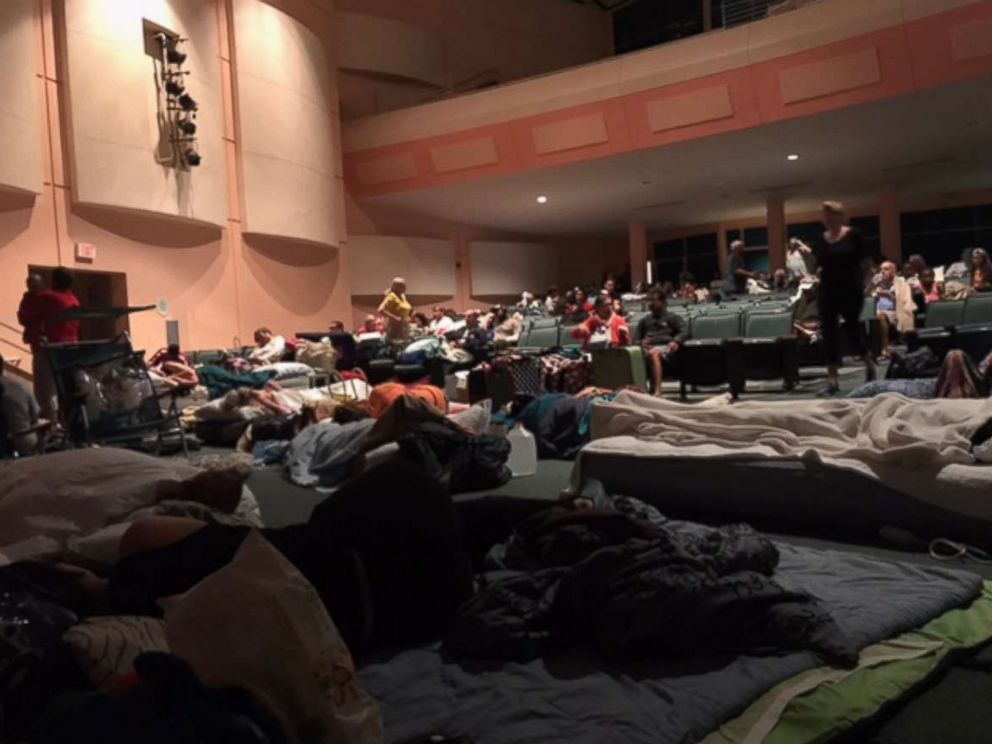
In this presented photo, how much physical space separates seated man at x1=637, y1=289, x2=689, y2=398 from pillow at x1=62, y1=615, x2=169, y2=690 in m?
7.04

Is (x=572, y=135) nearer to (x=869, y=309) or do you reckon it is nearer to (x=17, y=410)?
(x=869, y=309)

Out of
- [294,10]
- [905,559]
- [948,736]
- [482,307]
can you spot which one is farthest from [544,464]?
[482,307]

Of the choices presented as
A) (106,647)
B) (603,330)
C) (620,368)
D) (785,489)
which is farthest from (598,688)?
(603,330)

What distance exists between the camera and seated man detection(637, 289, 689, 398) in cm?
838

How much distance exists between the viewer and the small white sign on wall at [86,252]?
11742 millimetres

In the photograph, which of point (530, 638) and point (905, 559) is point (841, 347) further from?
point (530, 638)

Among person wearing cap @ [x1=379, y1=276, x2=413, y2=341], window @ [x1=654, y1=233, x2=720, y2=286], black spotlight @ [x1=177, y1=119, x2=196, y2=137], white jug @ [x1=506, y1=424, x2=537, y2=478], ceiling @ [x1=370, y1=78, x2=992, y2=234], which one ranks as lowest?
white jug @ [x1=506, y1=424, x2=537, y2=478]

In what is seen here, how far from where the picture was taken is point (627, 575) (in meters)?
2.32

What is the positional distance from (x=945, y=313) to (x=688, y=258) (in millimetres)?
17666

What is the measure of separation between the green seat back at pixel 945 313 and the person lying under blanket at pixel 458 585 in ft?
22.8

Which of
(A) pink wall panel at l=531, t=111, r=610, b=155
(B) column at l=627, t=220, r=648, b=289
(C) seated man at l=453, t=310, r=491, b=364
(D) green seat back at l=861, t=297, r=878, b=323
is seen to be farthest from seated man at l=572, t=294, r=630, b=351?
(B) column at l=627, t=220, r=648, b=289

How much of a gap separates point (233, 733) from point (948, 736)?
5.05 feet

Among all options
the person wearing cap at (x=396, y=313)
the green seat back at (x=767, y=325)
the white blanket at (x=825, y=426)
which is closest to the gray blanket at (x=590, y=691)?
the white blanket at (x=825, y=426)

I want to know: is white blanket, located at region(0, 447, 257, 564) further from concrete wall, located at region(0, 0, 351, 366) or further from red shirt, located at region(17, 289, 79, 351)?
concrete wall, located at region(0, 0, 351, 366)
